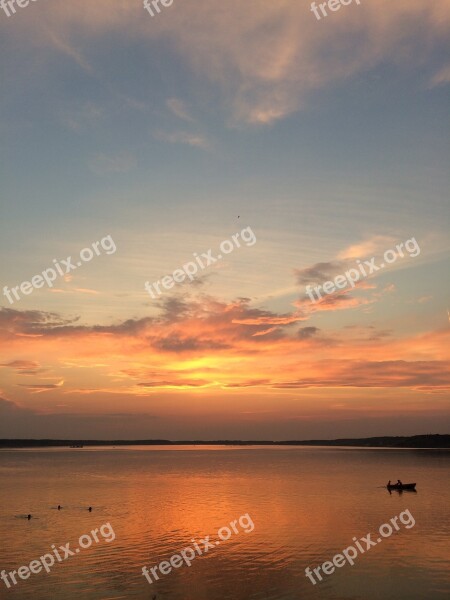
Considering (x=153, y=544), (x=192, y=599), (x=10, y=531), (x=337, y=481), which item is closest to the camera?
(x=192, y=599)

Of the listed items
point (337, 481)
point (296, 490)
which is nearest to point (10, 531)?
point (296, 490)

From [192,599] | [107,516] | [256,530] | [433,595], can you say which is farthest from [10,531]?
[433,595]

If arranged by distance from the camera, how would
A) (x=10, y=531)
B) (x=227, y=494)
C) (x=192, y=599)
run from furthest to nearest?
(x=227, y=494), (x=10, y=531), (x=192, y=599)

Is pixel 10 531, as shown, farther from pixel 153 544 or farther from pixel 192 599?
pixel 192 599

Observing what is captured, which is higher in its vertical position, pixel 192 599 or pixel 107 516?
pixel 107 516

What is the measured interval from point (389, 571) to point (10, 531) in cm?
3388

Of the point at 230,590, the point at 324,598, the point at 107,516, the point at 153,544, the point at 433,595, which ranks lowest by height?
the point at 433,595

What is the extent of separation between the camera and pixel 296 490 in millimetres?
87062

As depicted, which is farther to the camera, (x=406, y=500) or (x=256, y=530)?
(x=406, y=500)

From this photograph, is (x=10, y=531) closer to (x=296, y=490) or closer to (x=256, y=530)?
(x=256, y=530)

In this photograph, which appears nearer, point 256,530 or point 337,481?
point 256,530

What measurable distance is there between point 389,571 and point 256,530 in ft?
55.4

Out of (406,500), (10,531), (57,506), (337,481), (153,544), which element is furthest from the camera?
(337,481)

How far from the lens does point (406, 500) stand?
75188 millimetres
